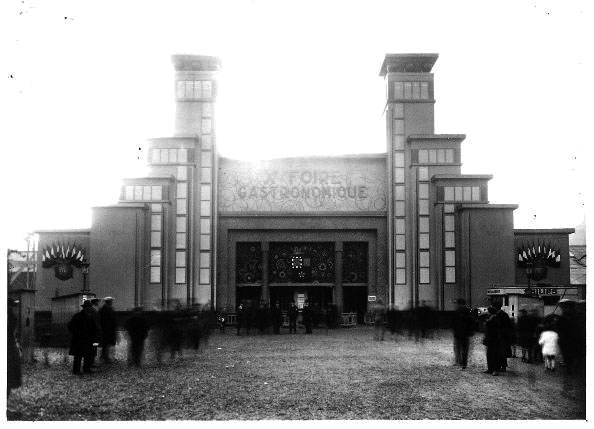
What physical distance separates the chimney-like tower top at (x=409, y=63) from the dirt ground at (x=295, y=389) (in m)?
15.0

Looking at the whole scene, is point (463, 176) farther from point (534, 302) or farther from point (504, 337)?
point (504, 337)

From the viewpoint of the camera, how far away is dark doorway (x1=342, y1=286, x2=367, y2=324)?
33.3 meters

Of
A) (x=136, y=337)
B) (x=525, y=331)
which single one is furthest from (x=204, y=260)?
(x=525, y=331)

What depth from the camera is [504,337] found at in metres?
16.2

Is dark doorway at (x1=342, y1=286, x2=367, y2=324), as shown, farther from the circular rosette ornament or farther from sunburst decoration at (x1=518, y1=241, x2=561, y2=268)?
the circular rosette ornament

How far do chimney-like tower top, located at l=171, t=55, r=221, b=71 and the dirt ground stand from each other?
15.3 metres

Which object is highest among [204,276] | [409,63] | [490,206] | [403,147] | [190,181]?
[409,63]

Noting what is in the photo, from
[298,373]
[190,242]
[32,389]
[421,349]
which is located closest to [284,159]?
[190,242]

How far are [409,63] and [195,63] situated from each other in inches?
364

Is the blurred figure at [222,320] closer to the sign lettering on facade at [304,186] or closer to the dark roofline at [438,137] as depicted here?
the sign lettering on facade at [304,186]

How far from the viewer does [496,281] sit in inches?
1146

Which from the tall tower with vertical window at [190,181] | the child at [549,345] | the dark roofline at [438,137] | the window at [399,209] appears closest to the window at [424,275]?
the window at [399,209]

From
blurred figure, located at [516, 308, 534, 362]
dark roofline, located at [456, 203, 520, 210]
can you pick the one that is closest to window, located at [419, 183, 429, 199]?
dark roofline, located at [456, 203, 520, 210]

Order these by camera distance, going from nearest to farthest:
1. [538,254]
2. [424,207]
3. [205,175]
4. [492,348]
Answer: [492,348] → [538,254] → [424,207] → [205,175]
